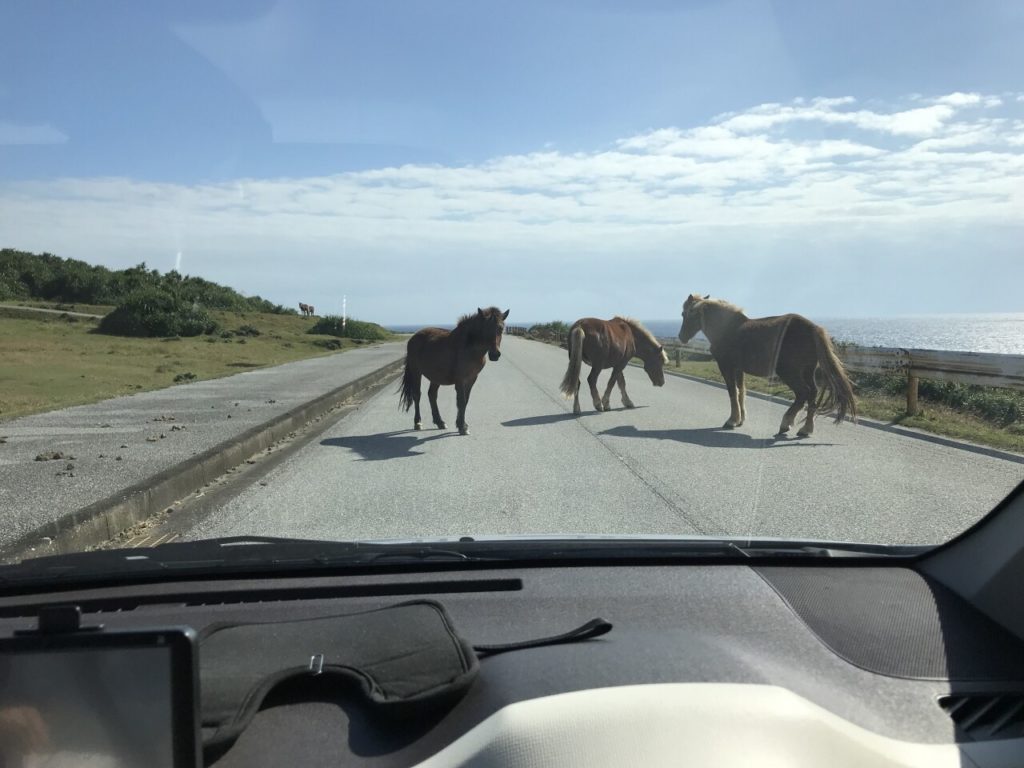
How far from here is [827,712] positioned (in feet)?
7.43

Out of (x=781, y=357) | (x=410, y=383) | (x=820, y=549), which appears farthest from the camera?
(x=410, y=383)

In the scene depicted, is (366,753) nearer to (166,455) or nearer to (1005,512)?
(1005,512)

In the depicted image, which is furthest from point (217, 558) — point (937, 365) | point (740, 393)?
point (937, 365)

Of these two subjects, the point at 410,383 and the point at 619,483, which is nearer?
the point at 619,483

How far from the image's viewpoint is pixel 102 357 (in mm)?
28234

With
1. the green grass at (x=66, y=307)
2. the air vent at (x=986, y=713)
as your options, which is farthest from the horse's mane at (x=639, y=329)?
the green grass at (x=66, y=307)

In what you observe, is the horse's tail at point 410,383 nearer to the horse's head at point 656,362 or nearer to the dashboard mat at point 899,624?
the horse's head at point 656,362

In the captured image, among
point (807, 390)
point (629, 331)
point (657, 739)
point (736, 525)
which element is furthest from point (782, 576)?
point (629, 331)

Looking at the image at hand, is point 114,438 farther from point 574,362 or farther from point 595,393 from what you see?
point 595,393

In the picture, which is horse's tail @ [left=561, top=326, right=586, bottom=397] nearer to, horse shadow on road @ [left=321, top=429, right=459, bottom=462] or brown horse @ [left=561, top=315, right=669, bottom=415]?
brown horse @ [left=561, top=315, right=669, bottom=415]

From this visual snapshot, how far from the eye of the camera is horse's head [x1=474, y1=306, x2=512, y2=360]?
12133 millimetres

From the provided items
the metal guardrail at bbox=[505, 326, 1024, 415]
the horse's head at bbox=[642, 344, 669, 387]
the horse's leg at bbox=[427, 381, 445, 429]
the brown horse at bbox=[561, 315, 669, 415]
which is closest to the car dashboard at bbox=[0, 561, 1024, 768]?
the metal guardrail at bbox=[505, 326, 1024, 415]

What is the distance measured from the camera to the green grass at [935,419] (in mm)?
11414

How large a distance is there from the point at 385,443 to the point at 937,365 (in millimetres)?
7744
